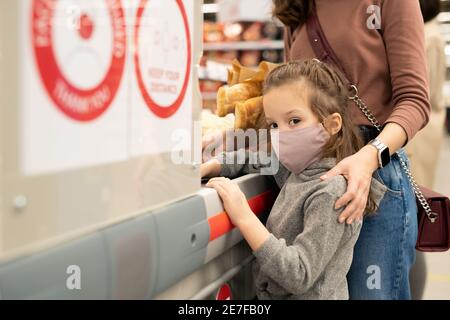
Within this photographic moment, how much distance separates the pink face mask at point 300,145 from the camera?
51.8 inches

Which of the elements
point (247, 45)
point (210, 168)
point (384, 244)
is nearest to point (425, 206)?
point (384, 244)

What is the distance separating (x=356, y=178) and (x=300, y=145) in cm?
16

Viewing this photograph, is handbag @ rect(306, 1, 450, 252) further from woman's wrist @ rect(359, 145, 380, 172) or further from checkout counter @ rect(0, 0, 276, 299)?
checkout counter @ rect(0, 0, 276, 299)

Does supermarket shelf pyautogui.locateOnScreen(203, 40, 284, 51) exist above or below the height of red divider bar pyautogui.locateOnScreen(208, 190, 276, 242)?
above

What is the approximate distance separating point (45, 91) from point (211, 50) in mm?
7027

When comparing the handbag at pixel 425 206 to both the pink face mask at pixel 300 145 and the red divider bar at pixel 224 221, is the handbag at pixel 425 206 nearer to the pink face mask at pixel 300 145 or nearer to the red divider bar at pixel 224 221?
the pink face mask at pixel 300 145

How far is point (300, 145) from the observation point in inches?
52.1

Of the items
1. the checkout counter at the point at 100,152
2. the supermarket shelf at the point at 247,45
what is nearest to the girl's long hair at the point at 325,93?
the checkout counter at the point at 100,152

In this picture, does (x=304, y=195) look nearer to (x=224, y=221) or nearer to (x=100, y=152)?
(x=224, y=221)

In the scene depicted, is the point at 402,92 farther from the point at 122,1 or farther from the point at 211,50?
the point at 211,50

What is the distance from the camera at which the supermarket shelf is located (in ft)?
22.6

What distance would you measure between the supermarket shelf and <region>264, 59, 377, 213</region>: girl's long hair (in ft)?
18.2

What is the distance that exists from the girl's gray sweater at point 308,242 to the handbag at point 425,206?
27 cm

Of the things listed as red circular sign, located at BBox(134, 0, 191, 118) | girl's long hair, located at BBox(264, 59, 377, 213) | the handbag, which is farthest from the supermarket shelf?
red circular sign, located at BBox(134, 0, 191, 118)
